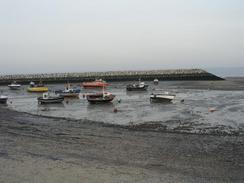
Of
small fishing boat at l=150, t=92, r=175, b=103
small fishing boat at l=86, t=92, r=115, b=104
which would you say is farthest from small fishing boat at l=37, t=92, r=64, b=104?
small fishing boat at l=150, t=92, r=175, b=103

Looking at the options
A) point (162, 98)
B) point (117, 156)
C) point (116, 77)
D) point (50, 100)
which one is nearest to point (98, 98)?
point (50, 100)

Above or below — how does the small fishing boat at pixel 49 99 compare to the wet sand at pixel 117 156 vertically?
below

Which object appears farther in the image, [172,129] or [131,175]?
[172,129]

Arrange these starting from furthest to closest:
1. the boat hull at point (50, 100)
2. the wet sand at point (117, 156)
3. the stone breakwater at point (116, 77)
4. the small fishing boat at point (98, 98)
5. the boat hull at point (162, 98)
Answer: the stone breakwater at point (116, 77), the boat hull at point (50, 100), the boat hull at point (162, 98), the small fishing boat at point (98, 98), the wet sand at point (117, 156)

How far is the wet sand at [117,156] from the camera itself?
516 inches

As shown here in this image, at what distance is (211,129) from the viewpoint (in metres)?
25.5

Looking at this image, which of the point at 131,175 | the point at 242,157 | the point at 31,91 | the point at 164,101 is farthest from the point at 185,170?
the point at 31,91

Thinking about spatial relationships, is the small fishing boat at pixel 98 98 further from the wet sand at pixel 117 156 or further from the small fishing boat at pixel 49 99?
the wet sand at pixel 117 156

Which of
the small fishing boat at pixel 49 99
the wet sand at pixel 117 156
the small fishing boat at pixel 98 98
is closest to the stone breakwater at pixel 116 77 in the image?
the small fishing boat at pixel 49 99

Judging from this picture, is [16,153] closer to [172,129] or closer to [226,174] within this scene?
[226,174]

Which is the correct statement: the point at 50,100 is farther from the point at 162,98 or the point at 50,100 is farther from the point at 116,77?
the point at 116,77

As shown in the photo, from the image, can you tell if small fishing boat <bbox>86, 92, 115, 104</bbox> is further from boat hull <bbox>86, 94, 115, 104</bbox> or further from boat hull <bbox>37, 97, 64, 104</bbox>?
boat hull <bbox>37, 97, 64, 104</bbox>

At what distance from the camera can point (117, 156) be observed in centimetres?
1642

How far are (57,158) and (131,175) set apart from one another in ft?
13.0
